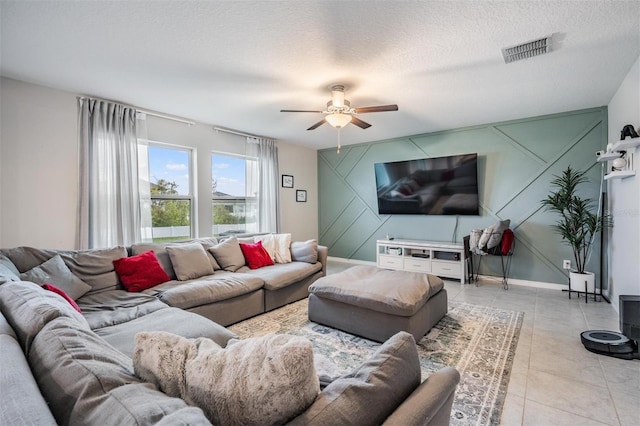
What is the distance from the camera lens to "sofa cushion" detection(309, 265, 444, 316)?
2402mm

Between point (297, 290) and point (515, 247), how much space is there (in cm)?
344

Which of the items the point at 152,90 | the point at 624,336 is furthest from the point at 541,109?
the point at 152,90

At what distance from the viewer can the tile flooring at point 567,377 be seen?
1679mm

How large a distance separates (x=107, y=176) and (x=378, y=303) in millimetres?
3474

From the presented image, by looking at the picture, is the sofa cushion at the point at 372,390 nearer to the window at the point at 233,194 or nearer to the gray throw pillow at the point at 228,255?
the gray throw pillow at the point at 228,255

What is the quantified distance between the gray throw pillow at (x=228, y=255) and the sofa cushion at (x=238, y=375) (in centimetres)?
282

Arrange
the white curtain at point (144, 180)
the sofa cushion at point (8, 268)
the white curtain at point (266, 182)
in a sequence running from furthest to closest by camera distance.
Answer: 1. the white curtain at point (266, 182)
2. the white curtain at point (144, 180)
3. the sofa cushion at point (8, 268)

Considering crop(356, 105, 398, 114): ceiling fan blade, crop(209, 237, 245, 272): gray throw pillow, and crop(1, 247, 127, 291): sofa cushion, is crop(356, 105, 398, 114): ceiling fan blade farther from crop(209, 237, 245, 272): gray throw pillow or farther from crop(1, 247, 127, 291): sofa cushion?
crop(1, 247, 127, 291): sofa cushion

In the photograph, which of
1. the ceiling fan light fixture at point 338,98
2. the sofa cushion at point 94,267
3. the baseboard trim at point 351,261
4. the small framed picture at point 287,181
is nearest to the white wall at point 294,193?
the small framed picture at point 287,181

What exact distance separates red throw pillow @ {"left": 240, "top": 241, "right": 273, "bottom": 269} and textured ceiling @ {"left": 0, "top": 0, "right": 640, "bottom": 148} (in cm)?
186

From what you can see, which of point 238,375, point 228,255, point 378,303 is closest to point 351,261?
point 228,255

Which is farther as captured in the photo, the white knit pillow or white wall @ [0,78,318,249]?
the white knit pillow

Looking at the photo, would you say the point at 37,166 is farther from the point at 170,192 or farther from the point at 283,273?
the point at 283,273

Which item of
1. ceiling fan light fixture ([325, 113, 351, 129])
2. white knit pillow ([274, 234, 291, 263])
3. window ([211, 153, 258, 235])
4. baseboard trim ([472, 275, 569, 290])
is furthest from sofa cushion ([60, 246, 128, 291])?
baseboard trim ([472, 275, 569, 290])
